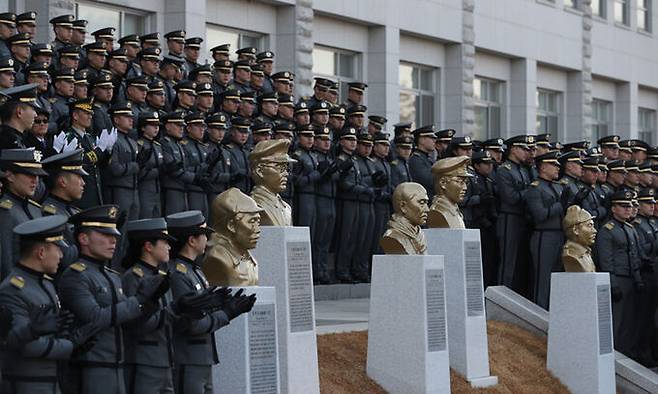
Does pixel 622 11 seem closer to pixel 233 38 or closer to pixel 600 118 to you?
pixel 600 118

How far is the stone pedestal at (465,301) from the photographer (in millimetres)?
15039

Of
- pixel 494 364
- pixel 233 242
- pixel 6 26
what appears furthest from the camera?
pixel 6 26

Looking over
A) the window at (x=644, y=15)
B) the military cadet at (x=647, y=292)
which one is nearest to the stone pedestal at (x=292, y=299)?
the military cadet at (x=647, y=292)

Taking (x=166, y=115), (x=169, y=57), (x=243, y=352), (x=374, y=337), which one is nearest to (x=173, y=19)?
(x=169, y=57)

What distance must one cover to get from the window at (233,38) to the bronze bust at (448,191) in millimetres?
11725

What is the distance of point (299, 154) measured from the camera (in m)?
18.1

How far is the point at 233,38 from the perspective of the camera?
27.6 meters

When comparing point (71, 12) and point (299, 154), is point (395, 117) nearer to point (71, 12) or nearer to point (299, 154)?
point (71, 12)

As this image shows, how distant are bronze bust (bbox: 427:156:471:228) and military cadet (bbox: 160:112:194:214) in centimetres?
268

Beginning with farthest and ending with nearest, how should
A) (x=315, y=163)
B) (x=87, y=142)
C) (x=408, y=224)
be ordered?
(x=315, y=163)
(x=87, y=142)
(x=408, y=224)

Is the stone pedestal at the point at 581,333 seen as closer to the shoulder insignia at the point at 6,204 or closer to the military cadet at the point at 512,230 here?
the military cadet at the point at 512,230

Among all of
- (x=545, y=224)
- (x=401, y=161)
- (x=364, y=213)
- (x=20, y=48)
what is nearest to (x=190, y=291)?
(x=20, y=48)

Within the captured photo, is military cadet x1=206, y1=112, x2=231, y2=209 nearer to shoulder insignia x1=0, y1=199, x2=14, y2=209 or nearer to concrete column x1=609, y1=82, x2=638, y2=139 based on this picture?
shoulder insignia x1=0, y1=199, x2=14, y2=209

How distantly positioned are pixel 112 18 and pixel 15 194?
14143 millimetres
